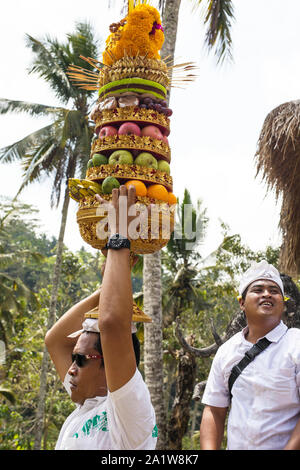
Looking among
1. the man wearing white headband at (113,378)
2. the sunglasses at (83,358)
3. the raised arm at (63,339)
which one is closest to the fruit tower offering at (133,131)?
the raised arm at (63,339)

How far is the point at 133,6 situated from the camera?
2752 mm

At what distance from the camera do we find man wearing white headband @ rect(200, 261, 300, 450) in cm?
219

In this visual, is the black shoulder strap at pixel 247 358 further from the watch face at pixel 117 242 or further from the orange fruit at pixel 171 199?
the watch face at pixel 117 242

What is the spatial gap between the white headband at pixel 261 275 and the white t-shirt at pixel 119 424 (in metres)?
1.21

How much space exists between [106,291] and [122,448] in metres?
0.58

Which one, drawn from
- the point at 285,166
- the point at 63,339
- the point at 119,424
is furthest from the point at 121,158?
the point at 285,166

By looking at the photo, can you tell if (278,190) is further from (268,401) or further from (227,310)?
(227,310)

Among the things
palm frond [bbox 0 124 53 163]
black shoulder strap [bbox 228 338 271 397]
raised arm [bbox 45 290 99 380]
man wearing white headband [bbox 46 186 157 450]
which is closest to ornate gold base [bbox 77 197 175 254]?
raised arm [bbox 45 290 99 380]

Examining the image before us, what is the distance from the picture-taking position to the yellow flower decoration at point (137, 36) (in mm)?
2578

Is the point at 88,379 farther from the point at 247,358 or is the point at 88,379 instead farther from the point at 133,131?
the point at 133,131

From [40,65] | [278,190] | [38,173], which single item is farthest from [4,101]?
[278,190]

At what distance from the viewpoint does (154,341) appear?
6391 mm

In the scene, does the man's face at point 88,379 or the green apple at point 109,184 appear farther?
the green apple at point 109,184
